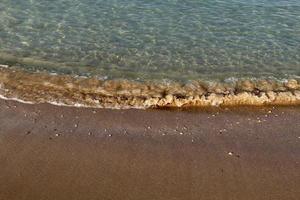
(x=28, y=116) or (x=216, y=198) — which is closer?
(x=216, y=198)

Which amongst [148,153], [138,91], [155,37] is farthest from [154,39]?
[148,153]

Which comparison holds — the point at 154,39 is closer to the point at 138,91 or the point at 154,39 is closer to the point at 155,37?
the point at 155,37

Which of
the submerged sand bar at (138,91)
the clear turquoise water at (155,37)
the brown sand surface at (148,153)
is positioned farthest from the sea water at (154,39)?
the brown sand surface at (148,153)

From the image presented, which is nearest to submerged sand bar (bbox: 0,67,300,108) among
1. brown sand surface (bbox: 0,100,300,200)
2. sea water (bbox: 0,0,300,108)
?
sea water (bbox: 0,0,300,108)

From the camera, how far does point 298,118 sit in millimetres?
6898

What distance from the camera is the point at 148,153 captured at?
5898 millimetres

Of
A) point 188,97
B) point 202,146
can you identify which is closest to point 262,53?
point 188,97

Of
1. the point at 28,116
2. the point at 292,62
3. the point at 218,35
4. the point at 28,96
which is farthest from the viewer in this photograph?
the point at 218,35

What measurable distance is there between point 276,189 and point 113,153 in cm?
190

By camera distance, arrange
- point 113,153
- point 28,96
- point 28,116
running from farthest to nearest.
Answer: point 28,96
point 28,116
point 113,153

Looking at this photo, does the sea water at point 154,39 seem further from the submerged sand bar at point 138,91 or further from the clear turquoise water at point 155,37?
the submerged sand bar at point 138,91

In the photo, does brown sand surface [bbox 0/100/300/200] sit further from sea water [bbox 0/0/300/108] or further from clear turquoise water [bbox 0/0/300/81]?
clear turquoise water [bbox 0/0/300/81]

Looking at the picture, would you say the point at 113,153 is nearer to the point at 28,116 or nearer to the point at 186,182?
the point at 186,182

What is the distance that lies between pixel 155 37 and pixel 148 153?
4017mm
